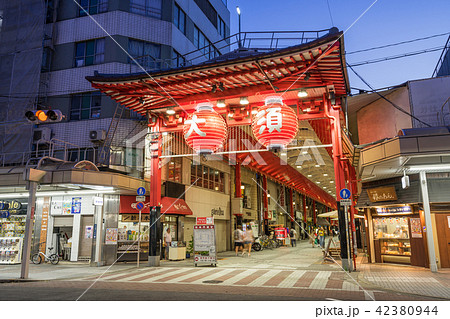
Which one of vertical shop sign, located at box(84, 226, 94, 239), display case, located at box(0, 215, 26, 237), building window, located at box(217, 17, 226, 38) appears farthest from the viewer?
building window, located at box(217, 17, 226, 38)

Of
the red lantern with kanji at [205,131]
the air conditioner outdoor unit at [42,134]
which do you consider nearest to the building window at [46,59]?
the air conditioner outdoor unit at [42,134]

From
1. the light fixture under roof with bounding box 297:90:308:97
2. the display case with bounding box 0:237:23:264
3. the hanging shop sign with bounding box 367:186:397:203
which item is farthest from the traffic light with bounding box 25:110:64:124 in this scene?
the hanging shop sign with bounding box 367:186:397:203

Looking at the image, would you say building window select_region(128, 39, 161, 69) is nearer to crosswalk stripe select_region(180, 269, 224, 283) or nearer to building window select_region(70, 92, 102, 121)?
building window select_region(70, 92, 102, 121)

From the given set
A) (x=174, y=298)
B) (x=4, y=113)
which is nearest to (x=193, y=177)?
(x=4, y=113)

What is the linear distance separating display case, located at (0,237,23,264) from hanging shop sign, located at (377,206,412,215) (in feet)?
61.8

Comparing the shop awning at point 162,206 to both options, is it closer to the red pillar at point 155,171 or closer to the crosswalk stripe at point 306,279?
the red pillar at point 155,171

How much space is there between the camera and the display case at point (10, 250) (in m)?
19.1

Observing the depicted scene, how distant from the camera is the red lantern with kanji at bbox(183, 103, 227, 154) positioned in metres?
12.8

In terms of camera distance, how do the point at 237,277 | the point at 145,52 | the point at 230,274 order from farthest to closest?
the point at 145,52, the point at 230,274, the point at 237,277

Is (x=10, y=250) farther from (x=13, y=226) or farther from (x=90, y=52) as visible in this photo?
(x=90, y=52)

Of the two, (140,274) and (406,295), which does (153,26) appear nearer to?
(140,274)

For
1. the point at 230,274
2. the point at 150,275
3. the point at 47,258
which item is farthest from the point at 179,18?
the point at 230,274

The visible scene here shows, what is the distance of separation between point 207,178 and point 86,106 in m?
9.44

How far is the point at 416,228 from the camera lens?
15508 millimetres
